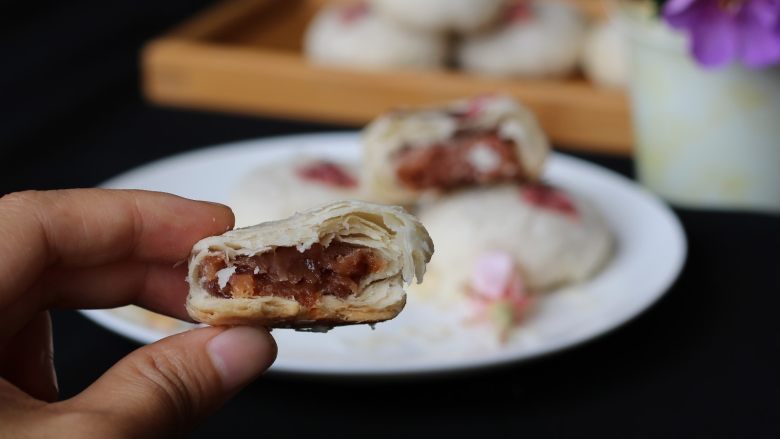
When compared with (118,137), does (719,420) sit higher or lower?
lower

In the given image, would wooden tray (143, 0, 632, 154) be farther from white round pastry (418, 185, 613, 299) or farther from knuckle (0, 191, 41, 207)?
knuckle (0, 191, 41, 207)

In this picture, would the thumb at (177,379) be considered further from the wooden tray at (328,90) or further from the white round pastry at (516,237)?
the wooden tray at (328,90)

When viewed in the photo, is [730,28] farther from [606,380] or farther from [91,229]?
[91,229]

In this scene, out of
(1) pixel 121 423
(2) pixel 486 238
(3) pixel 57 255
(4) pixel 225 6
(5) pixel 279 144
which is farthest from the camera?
(4) pixel 225 6

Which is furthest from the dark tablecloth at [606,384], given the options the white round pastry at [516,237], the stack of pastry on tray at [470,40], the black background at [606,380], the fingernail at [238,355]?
the stack of pastry on tray at [470,40]

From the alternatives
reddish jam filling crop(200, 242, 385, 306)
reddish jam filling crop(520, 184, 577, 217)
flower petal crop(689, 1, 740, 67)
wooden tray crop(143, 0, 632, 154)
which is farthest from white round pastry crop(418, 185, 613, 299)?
reddish jam filling crop(200, 242, 385, 306)

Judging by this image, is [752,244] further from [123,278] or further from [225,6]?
[225,6]

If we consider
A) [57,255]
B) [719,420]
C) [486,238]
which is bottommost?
[719,420]

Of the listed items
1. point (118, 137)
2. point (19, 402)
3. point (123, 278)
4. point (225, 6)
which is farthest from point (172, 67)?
point (19, 402)
